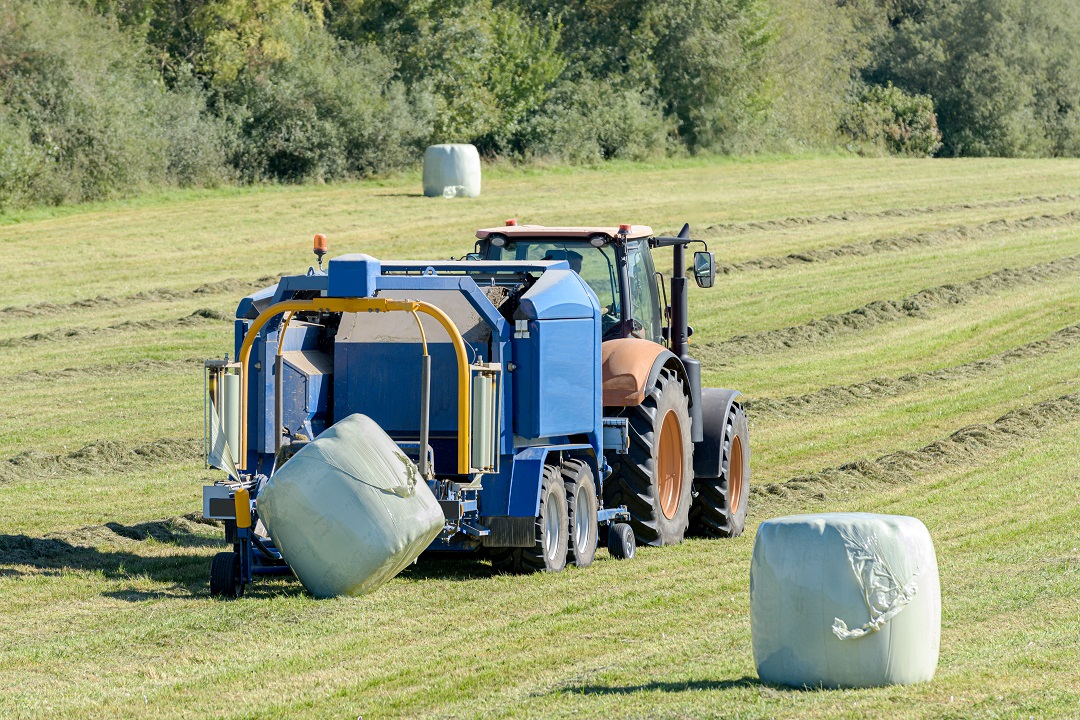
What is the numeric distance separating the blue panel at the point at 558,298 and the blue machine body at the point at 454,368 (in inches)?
0.4

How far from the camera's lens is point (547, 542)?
34.8ft

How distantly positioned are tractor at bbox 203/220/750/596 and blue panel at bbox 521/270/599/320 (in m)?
0.01

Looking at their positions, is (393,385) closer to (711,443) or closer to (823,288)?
(711,443)

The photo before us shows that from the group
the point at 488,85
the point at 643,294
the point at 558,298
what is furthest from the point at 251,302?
the point at 488,85

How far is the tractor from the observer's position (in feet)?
33.0

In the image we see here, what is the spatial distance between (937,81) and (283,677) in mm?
55297

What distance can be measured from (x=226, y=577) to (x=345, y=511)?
103 centimetres

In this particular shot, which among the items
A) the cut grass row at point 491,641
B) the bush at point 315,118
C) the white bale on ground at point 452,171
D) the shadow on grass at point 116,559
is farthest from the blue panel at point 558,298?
the bush at point 315,118

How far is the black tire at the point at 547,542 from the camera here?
10.5 m

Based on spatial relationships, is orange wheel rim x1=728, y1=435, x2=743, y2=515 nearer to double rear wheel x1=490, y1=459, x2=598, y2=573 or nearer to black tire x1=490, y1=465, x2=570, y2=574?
double rear wheel x1=490, y1=459, x2=598, y2=573

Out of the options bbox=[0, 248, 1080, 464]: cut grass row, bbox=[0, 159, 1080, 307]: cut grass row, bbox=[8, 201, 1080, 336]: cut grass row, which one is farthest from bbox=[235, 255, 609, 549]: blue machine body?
bbox=[0, 159, 1080, 307]: cut grass row

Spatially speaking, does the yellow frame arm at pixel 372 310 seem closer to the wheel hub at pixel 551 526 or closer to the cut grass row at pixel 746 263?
the wheel hub at pixel 551 526

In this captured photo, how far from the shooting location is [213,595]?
9883 mm

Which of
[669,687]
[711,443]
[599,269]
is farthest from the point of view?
[711,443]
